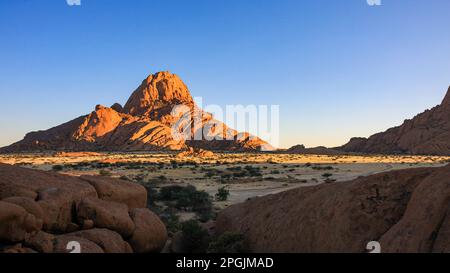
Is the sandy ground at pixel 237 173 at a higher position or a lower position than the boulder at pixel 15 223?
lower

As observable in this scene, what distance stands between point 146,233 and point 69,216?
7.25 feet

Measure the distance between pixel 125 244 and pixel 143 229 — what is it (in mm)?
984

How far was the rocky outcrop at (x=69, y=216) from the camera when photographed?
755 cm

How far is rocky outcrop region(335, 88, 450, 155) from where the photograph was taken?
107 metres

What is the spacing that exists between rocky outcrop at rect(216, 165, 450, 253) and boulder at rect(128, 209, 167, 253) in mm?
Answer: 2348

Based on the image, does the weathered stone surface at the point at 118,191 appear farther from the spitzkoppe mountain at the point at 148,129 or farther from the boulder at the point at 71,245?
the spitzkoppe mountain at the point at 148,129

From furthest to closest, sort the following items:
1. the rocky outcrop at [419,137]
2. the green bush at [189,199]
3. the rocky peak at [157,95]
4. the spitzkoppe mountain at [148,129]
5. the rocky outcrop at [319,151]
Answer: the rocky peak at [157,95] < the spitzkoppe mountain at [148,129] < the rocky outcrop at [319,151] < the rocky outcrop at [419,137] < the green bush at [189,199]

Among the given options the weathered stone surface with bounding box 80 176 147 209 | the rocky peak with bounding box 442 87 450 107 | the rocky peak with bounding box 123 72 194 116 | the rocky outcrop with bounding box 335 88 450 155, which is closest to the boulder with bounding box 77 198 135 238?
the weathered stone surface with bounding box 80 176 147 209

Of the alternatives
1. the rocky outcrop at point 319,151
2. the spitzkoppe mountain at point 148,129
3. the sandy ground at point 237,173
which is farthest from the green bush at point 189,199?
the spitzkoppe mountain at point 148,129

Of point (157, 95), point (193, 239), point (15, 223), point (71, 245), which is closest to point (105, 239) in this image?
point (71, 245)

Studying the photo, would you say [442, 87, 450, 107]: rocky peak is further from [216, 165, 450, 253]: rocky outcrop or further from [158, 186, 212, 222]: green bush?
[216, 165, 450, 253]: rocky outcrop

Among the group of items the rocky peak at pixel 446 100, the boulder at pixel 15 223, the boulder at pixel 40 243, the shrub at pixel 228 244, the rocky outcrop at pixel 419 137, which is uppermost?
the rocky peak at pixel 446 100

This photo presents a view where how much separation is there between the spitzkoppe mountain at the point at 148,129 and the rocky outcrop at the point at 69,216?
11562 centimetres
